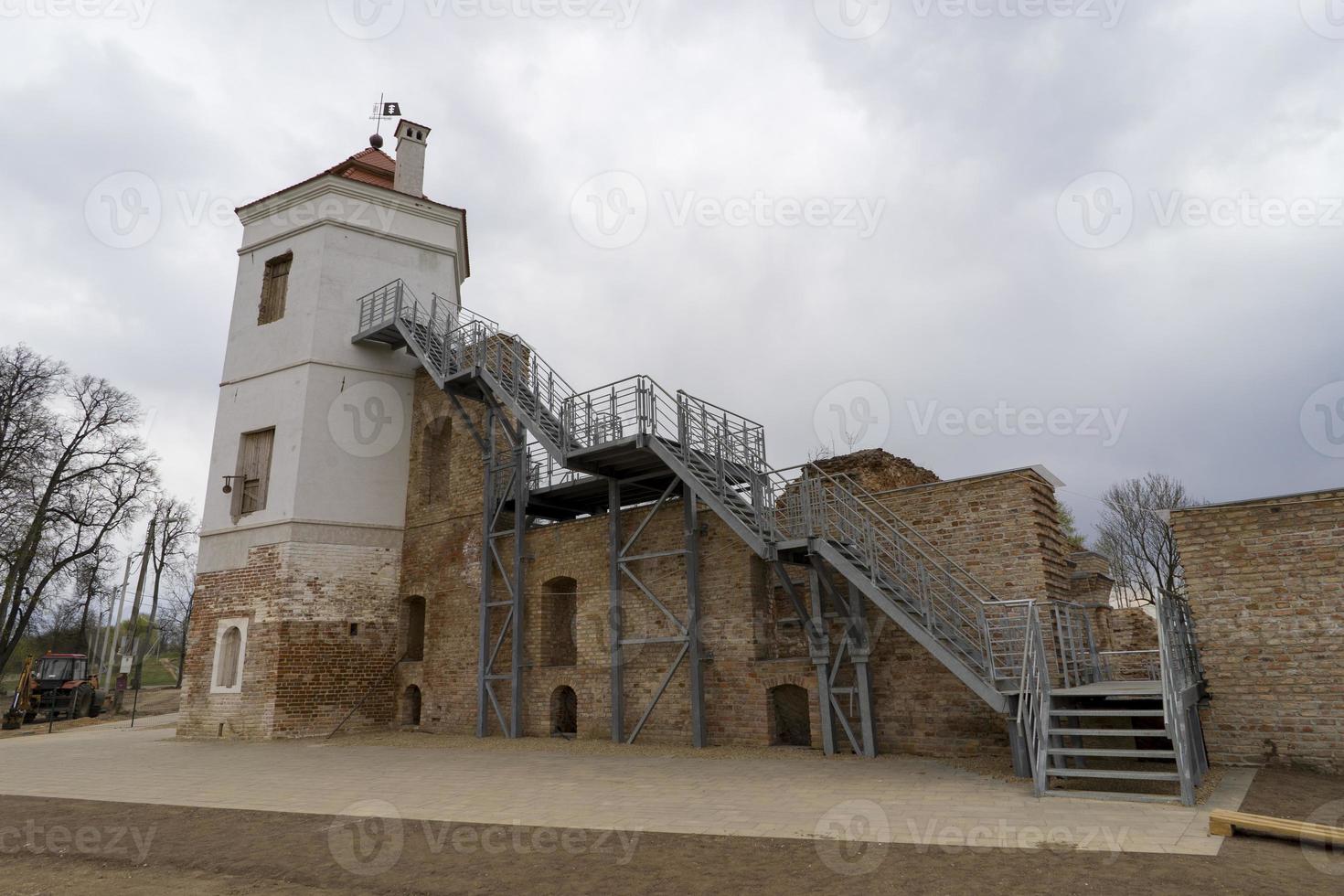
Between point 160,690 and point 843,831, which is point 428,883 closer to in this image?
point 843,831

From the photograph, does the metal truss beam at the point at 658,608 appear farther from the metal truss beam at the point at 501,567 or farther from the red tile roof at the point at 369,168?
the red tile roof at the point at 369,168

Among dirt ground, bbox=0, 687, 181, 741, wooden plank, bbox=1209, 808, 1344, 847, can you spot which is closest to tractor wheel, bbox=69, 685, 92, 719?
dirt ground, bbox=0, 687, 181, 741

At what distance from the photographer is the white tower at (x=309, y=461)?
15328 mm

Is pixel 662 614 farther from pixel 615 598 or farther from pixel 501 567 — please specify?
pixel 501 567

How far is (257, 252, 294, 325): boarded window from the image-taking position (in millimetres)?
17703

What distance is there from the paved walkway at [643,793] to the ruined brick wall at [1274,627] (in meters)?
0.64

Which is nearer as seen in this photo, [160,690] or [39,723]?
[39,723]

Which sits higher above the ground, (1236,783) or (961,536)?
(961,536)

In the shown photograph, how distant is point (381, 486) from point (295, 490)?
171cm

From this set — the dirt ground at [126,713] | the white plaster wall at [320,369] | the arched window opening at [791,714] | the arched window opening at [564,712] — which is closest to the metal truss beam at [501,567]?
the arched window opening at [564,712]

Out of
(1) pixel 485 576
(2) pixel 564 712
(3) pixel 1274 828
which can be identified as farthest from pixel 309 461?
(3) pixel 1274 828

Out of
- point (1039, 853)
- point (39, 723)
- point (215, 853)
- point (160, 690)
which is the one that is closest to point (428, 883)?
point (215, 853)

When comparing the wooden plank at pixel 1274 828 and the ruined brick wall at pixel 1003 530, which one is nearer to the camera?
the wooden plank at pixel 1274 828

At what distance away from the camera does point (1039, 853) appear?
5.24m
